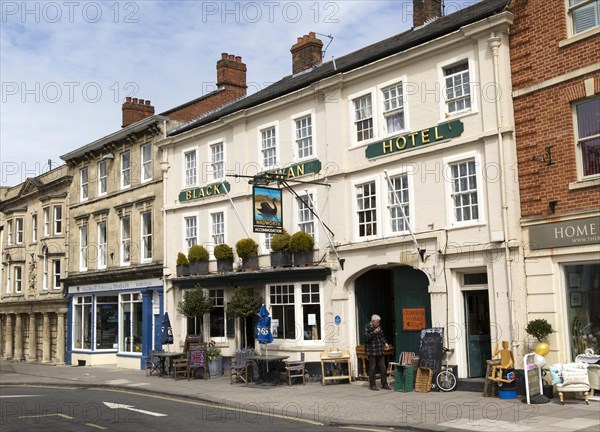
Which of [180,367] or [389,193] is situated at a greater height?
[389,193]

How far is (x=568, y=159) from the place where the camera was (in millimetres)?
14672

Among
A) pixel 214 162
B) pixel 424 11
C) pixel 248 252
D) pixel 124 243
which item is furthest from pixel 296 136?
pixel 124 243

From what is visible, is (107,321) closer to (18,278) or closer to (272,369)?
(18,278)

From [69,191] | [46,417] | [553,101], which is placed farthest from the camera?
[69,191]

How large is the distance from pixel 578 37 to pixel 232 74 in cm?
1849

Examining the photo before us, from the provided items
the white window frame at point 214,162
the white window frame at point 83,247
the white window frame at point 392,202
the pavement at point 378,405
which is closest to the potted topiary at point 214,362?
the pavement at point 378,405

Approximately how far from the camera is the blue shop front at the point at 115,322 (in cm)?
2734

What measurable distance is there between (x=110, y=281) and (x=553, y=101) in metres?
21.2

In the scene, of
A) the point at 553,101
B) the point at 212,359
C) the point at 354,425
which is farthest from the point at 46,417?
the point at 553,101

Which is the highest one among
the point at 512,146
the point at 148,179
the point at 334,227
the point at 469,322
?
the point at 148,179

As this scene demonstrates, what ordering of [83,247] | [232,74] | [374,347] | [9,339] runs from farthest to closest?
[9,339] → [83,247] → [232,74] → [374,347]

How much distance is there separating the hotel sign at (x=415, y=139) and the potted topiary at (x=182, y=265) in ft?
30.3

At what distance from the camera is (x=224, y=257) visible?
23297 millimetres

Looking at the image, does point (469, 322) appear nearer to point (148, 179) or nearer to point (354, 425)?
point (354, 425)
